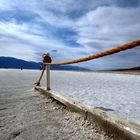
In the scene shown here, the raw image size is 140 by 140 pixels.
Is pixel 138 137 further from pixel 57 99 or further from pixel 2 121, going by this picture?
pixel 57 99

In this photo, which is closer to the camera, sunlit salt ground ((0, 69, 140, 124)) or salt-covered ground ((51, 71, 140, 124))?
salt-covered ground ((51, 71, 140, 124))

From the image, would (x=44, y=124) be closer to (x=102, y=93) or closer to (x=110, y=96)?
(x=110, y=96)

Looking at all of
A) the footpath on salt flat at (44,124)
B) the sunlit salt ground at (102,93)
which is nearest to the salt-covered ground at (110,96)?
the sunlit salt ground at (102,93)

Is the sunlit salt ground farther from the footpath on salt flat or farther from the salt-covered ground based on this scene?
the footpath on salt flat

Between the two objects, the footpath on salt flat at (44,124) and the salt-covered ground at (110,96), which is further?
the salt-covered ground at (110,96)

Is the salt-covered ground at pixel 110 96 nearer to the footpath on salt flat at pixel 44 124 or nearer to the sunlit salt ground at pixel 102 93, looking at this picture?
the sunlit salt ground at pixel 102 93

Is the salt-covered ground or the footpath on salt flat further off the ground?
the footpath on salt flat

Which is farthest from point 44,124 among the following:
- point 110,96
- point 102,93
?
point 102,93

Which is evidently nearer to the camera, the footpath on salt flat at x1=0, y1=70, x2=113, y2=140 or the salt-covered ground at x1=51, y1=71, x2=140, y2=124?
the footpath on salt flat at x1=0, y1=70, x2=113, y2=140

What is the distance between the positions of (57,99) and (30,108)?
649mm

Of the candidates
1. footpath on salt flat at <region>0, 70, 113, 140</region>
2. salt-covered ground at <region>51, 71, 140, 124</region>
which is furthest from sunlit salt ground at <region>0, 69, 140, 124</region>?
footpath on salt flat at <region>0, 70, 113, 140</region>

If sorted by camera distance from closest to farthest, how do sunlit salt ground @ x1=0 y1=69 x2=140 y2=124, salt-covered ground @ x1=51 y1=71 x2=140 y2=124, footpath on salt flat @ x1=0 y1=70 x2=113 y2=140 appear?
1. footpath on salt flat @ x1=0 y1=70 x2=113 y2=140
2. salt-covered ground @ x1=51 y1=71 x2=140 y2=124
3. sunlit salt ground @ x1=0 y1=69 x2=140 y2=124

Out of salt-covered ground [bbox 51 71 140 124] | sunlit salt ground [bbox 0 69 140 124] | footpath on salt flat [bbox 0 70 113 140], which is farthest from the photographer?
sunlit salt ground [bbox 0 69 140 124]

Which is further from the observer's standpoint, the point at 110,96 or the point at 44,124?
the point at 110,96
